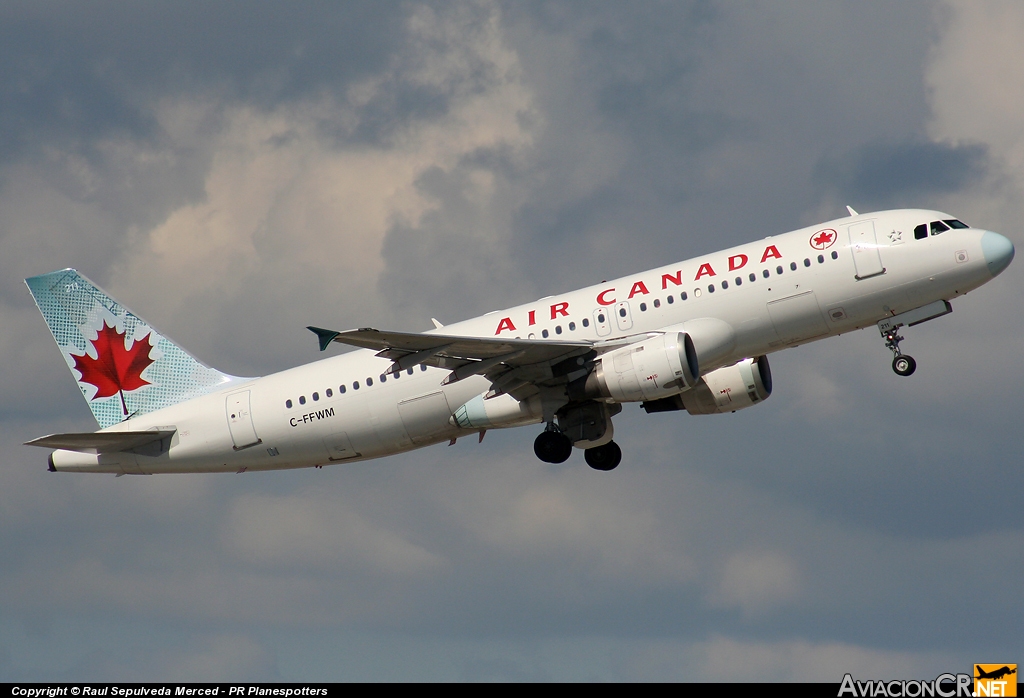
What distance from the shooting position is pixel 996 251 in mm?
42625

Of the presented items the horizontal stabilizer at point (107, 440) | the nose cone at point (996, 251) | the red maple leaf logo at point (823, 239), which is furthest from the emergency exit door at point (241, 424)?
the nose cone at point (996, 251)

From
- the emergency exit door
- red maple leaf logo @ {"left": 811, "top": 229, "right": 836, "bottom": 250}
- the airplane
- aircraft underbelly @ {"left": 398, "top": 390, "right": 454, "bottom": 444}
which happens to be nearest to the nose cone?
the airplane

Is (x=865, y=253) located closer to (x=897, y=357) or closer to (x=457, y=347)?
(x=897, y=357)

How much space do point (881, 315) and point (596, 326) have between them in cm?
950

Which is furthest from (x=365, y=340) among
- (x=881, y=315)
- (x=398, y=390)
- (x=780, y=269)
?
(x=881, y=315)

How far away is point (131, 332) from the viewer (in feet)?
169

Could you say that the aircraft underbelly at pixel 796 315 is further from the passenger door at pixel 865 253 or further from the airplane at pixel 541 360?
the passenger door at pixel 865 253

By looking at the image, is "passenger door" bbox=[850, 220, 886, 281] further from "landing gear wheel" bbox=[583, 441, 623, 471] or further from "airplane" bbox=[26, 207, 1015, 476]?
"landing gear wheel" bbox=[583, 441, 623, 471]

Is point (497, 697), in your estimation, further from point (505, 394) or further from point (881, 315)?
point (881, 315)

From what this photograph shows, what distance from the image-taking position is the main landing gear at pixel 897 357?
43.7 meters

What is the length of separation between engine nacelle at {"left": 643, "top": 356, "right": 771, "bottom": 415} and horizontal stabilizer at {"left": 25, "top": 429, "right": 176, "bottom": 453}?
18640 millimetres

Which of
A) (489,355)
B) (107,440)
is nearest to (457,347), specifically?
(489,355)

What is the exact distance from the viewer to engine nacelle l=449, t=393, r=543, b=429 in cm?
4488

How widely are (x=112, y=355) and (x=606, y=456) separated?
19823 millimetres
